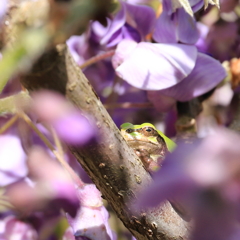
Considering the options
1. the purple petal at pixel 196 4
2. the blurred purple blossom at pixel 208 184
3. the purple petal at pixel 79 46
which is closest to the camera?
the blurred purple blossom at pixel 208 184

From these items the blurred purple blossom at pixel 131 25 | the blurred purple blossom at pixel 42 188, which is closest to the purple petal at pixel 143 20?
the blurred purple blossom at pixel 131 25

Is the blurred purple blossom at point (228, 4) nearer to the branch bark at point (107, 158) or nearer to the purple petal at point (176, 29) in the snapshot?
the purple petal at point (176, 29)

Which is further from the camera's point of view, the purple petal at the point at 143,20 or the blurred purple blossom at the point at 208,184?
the purple petal at the point at 143,20

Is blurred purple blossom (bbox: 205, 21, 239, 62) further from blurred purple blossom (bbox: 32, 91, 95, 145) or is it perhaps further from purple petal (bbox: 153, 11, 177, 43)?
blurred purple blossom (bbox: 32, 91, 95, 145)

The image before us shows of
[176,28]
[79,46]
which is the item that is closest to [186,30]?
[176,28]

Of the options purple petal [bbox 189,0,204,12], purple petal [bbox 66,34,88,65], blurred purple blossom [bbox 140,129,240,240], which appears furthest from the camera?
purple petal [bbox 66,34,88,65]

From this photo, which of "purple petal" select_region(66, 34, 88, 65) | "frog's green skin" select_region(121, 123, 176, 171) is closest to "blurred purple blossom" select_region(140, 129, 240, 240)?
"frog's green skin" select_region(121, 123, 176, 171)

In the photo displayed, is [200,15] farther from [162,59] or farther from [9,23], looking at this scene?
[9,23]
